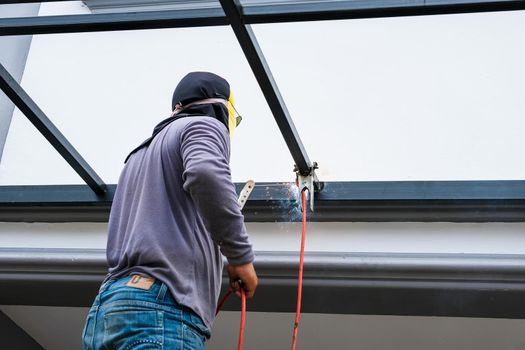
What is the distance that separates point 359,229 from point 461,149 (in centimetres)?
44

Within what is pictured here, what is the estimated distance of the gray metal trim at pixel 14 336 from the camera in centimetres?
348

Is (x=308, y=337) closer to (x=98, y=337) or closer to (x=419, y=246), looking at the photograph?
(x=419, y=246)

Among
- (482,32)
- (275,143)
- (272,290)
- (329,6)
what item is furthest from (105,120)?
(482,32)

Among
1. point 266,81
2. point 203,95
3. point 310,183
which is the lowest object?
point 203,95

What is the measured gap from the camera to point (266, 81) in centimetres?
267

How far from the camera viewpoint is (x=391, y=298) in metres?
2.82

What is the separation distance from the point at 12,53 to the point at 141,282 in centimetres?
184

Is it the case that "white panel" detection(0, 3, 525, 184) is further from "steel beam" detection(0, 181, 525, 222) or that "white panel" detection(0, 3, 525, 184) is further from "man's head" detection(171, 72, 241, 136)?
"man's head" detection(171, 72, 241, 136)

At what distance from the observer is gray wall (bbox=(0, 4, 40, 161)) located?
333 centimetres

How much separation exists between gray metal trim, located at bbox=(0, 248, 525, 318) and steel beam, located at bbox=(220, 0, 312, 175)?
336 mm

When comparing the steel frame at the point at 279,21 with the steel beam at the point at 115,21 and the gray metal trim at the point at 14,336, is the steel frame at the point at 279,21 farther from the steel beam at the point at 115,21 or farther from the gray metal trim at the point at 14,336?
the gray metal trim at the point at 14,336

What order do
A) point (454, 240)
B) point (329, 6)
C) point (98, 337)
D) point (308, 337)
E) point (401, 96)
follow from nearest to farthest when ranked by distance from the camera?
1. point (98, 337)
2. point (329, 6)
3. point (454, 240)
4. point (401, 96)
5. point (308, 337)

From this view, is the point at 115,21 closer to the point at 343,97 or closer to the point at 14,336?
the point at 343,97

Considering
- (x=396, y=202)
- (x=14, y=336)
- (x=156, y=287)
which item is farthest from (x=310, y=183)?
(x=14, y=336)
